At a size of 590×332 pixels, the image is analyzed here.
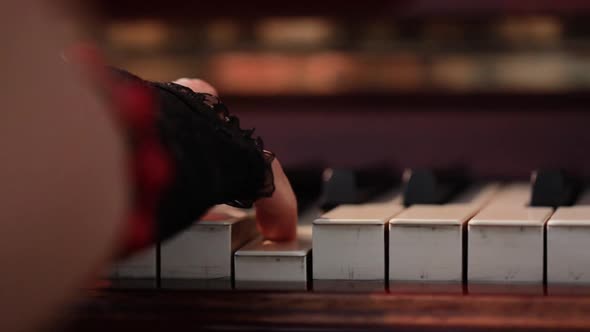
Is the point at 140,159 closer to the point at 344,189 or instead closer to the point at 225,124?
the point at 225,124

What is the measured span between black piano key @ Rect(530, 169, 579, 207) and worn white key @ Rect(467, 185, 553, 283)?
0.16 m

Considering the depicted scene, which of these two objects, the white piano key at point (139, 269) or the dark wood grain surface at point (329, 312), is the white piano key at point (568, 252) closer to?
the dark wood grain surface at point (329, 312)

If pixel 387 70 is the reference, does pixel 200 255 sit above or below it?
below

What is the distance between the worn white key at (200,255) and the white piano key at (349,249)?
0.27ft

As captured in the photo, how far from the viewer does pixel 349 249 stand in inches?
38.3

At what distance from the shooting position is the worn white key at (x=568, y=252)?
933mm

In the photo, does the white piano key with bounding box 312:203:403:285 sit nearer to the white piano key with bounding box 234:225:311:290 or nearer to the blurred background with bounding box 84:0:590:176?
the white piano key with bounding box 234:225:311:290

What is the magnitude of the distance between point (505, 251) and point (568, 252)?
0.18ft

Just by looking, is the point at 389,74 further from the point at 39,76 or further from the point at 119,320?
the point at 39,76

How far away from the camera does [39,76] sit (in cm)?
66

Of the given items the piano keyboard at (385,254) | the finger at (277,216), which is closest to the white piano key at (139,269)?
the piano keyboard at (385,254)

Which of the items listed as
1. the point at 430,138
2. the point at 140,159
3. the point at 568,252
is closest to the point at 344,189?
the point at 430,138

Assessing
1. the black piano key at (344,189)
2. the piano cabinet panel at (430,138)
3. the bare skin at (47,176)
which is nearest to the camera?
the bare skin at (47,176)

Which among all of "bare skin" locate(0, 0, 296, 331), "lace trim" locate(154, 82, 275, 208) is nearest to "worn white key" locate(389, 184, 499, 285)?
"lace trim" locate(154, 82, 275, 208)
